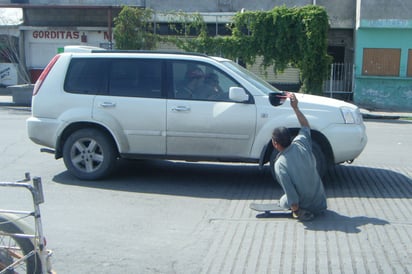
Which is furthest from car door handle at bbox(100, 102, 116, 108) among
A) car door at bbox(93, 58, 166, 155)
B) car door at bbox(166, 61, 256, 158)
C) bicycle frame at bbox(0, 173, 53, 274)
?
bicycle frame at bbox(0, 173, 53, 274)

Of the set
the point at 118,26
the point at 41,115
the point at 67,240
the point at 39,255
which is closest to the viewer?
the point at 39,255

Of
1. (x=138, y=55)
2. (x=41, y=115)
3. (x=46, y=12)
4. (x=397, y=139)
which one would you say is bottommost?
(x=397, y=139)

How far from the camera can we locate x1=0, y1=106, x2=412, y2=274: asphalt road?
17.3 feet

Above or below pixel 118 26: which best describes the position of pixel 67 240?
below

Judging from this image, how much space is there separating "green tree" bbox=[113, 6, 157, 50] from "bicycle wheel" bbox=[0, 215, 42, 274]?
19.4 m

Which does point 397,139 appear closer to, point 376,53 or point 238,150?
point 238,150

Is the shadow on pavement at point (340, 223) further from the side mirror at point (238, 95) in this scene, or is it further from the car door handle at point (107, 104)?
the car door handle at point (107, 104)

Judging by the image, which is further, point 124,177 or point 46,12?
point 46,12

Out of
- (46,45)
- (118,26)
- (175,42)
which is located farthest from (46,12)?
(175,42)

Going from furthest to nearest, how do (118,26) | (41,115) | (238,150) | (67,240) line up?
(118,26) < (41,115) < (238,150) < (67,240)

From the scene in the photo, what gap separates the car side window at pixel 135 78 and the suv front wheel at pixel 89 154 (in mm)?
690

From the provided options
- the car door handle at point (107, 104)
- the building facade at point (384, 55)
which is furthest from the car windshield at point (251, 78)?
the building facade at point (384, 55)

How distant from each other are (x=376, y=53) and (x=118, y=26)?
34.1 ft

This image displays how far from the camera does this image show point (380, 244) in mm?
5645
